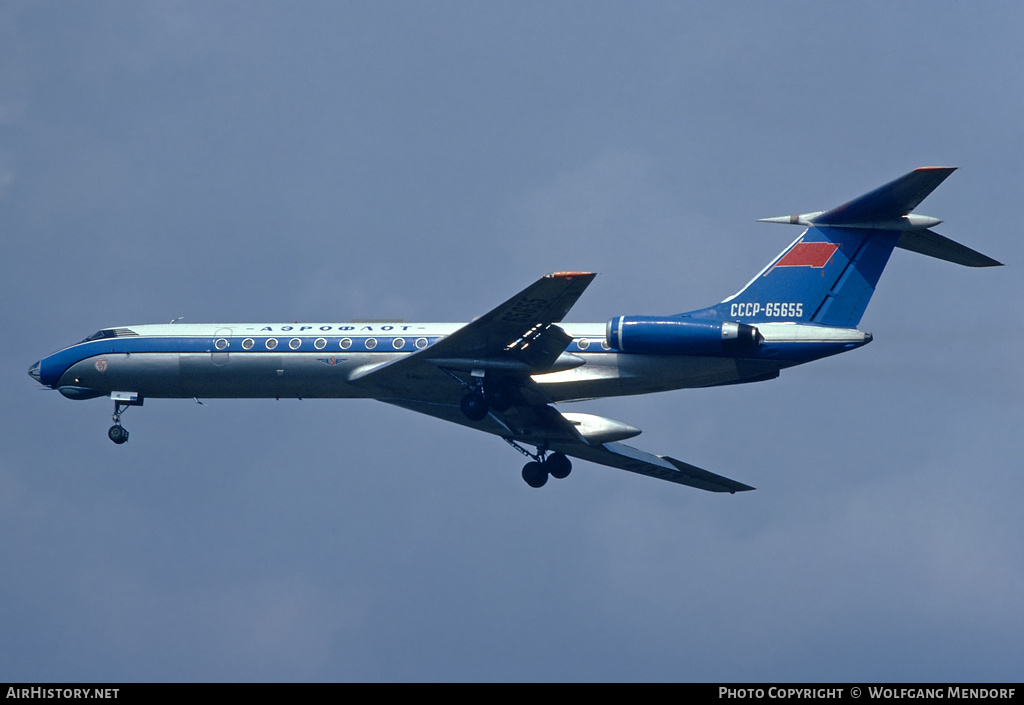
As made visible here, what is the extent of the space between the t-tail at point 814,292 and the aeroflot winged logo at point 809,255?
0.08 ft

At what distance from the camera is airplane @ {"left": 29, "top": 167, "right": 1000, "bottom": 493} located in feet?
101

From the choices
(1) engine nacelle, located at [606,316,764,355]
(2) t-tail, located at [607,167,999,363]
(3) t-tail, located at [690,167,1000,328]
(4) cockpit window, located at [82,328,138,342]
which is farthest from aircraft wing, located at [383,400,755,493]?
(4) cockpit window, located at [82,328,138,342]

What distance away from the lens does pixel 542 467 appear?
36625 mm

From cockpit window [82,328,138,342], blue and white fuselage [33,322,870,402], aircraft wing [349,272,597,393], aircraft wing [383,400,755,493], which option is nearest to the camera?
aircraft wing [349,272,597,393]

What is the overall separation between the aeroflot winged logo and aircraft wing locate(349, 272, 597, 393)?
567 centimetres

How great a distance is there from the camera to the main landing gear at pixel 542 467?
3653cm

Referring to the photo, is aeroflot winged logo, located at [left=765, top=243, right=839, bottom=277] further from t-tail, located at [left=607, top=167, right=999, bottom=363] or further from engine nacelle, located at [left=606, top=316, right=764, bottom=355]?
engine nacelle, located at [left=606, top=316, right=764, bottom=355]

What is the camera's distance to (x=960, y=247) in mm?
29922

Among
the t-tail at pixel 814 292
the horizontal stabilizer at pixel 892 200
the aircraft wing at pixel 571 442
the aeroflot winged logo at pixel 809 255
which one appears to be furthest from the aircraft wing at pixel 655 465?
the horizontal stabilizer at pixel 892 200

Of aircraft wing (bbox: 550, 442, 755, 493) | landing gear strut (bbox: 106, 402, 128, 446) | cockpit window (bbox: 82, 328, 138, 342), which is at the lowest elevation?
aircraft wing (bbox: 550, 442, 755, 493)

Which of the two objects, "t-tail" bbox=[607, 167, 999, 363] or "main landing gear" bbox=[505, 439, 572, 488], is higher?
"t-tail" bbox=[607, 167, 999, 363]

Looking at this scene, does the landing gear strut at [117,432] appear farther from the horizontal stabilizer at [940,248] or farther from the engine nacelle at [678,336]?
the horizontal stabilizer at [940,248]

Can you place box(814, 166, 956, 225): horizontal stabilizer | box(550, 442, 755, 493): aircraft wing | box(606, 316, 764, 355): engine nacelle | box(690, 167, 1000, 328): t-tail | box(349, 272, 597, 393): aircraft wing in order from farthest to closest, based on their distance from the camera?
1. box(550, 442, 755, 493): aircraft wing
2. box(690, 167, 1000, 328): t-tail
3. box(606, 316, 764, 355): engine nacelle
4. box(349, 272, 597, 393): aircraft wing
5. box(814, 166, 956, 225): horizontal stabilizer

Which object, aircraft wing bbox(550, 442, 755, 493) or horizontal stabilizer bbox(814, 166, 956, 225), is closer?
horizontal stabilizer bbox(814, 166, 956, 225)
